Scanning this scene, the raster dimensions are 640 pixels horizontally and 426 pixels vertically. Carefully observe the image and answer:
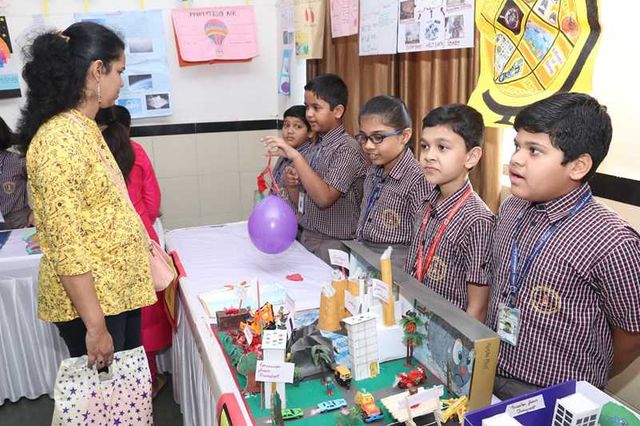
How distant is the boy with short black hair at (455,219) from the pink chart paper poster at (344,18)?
1.36 meters

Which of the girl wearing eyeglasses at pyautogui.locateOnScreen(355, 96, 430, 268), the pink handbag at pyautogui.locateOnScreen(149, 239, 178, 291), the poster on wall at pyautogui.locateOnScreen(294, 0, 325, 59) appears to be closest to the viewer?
the pink handbag at pyautogui.locateOnScreen(149, 239, 178, 291)

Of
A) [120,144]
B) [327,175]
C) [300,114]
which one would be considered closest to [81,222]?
[120,144]

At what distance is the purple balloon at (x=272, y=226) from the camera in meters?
2.20

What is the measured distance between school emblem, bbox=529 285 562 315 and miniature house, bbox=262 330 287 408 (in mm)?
622

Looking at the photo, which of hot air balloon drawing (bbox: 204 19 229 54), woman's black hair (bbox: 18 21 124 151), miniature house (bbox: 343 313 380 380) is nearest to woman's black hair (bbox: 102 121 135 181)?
woman's black hair (bbox: 18 21 124 151)

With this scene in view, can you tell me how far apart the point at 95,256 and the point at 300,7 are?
244cm

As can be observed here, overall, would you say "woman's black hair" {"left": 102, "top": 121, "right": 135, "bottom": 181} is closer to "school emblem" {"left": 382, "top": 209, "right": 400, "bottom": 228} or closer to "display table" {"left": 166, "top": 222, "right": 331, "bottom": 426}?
"display table" {"left": 166, "top": 222, "right": 331, "bottom": 426}

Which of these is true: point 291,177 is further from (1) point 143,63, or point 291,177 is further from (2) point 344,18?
(1) point 143,63

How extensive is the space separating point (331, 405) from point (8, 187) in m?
2.61

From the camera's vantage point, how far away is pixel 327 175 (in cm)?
245

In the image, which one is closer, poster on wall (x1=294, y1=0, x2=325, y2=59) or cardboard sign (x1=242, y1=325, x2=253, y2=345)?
cardboard sign (x1=242, y1=325, x2=253, y2=345)

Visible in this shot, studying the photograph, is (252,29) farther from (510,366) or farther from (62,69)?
(510,366)

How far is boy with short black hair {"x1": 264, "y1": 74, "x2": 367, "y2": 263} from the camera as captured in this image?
7.97 feet

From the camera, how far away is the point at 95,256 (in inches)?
63.0
